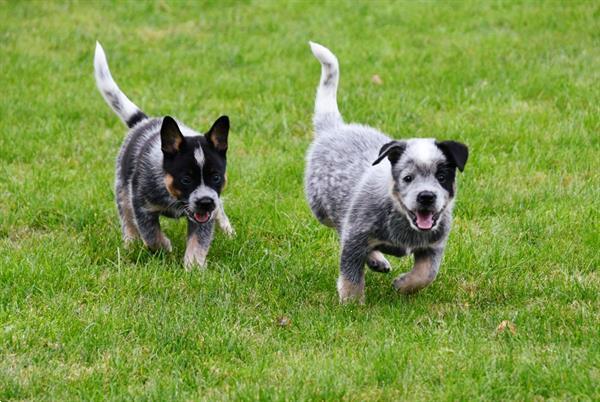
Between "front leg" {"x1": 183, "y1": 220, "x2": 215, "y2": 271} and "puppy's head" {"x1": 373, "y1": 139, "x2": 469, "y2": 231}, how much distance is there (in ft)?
4.88

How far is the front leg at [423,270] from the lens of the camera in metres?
6.25

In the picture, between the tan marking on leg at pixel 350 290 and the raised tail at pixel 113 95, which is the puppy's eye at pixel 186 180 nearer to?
the tan marking on leg at pixel 350 290

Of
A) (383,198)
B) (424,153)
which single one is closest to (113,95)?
(383,198)

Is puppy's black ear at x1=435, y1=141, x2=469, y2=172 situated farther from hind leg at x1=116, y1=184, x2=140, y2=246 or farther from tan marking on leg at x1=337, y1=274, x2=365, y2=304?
hind leg at x1=116, y1=184, x2=140, y2=246

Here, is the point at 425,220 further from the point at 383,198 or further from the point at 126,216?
the point at 126,216

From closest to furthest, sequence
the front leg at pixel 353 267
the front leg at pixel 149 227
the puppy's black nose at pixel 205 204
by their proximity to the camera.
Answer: the front leg at pixel 353 267 → the puppy's black nose at pixel 205 204 → the front leg at pixel 149 227

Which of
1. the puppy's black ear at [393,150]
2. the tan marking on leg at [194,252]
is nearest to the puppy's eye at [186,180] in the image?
the tan marking on leg at [194,252]

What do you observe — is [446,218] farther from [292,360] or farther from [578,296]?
[292,360]

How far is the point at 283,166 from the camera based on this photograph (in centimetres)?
870

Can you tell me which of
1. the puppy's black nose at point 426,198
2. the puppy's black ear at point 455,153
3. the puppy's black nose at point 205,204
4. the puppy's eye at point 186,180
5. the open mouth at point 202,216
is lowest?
the open mouth at point 202,216

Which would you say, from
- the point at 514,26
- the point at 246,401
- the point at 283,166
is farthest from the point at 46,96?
the point at 246,401

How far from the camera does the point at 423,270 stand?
625 cm

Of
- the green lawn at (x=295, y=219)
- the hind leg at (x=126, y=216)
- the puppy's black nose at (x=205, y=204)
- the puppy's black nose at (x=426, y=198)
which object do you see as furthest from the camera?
the hind leg at (x=126, y=216)

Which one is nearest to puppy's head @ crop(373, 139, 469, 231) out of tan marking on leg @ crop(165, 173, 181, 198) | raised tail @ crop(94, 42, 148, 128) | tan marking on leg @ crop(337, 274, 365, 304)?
tan marking on leg @ crop(337, 274, 365, 304)
